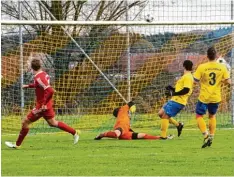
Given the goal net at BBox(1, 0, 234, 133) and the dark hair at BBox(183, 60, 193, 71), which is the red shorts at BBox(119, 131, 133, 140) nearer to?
the dark hair at BBox(183, 60, 193, 71)

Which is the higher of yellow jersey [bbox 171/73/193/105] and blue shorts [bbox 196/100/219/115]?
yellow jersey [bbox 171/73/193/105]

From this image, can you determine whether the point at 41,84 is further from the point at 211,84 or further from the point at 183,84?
the point at 211,84

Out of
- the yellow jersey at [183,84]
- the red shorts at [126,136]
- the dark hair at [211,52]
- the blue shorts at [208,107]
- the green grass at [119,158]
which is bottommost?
the green grass at [119,158]

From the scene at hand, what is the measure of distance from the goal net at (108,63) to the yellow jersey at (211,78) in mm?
4917

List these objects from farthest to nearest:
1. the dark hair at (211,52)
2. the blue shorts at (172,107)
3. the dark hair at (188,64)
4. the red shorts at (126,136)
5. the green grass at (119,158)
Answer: the blue shorts at (172,107)
the red shorts at (126,136)
the dark hair at (188,64)
the dark hair at (211,52)
the green grass at (119,158)

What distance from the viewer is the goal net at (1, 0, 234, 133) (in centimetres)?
2061

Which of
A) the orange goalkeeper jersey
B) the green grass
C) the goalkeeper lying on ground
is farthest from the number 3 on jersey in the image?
the orange goalkeeper jersey

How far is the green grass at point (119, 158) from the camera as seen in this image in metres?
11.4

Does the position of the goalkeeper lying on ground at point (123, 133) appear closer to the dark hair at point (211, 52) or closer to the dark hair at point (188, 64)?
the dark hair at point (188, 64)

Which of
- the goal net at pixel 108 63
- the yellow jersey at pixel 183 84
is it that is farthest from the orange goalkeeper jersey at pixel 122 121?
the goal net at pixel 108 63

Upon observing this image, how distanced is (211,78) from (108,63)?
5986 mm

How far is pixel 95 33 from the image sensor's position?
21.3m

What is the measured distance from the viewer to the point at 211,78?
51.5 ft

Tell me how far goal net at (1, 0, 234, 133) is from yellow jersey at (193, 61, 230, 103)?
4.92 metres
